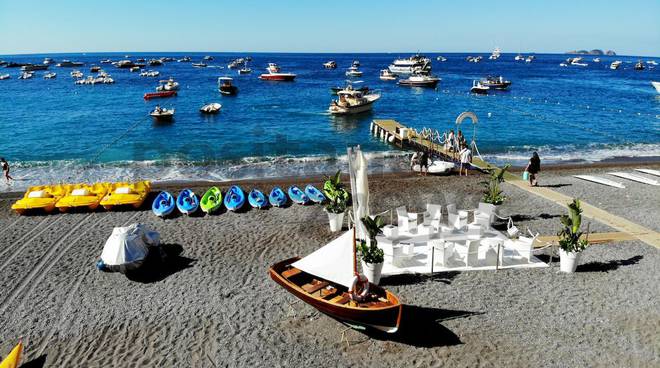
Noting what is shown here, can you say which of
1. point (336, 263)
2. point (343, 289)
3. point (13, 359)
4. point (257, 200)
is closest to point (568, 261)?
point (343, 289)

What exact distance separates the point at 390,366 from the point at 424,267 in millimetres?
4224

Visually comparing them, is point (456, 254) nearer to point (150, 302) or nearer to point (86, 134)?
point (150, 302)

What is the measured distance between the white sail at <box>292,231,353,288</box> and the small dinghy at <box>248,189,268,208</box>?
27.5 feet

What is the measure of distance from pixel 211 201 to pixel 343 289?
9.79 metres

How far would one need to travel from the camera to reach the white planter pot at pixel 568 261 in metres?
12.3

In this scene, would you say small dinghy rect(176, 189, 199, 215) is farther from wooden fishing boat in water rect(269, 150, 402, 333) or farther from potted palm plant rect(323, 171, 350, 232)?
wooden fishing boat in water rect(269, 150, 402, 333)

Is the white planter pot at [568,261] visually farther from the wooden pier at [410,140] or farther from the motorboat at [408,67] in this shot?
the motorboat at [408,67]

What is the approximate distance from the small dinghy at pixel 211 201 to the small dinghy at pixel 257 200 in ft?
4.37

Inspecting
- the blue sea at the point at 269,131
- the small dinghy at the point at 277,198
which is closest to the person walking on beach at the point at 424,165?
the blue sea at the point at 269,131

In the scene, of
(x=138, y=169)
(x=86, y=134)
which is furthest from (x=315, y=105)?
(x=138, y=169)

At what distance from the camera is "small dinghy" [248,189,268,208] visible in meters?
18.7

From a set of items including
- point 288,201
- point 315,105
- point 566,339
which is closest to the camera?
point 566,339

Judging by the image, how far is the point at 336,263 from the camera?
10.4 metres

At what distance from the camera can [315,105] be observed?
5841 centimetres
